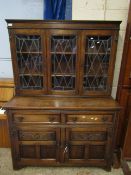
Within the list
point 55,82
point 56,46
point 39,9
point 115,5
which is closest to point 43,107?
point 55,82

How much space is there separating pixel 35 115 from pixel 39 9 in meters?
1.29

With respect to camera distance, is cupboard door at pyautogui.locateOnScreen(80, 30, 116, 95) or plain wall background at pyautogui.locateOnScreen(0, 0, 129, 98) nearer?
cupboard door at pyautogui.locateOnScreen(80, 30, 116, 95)

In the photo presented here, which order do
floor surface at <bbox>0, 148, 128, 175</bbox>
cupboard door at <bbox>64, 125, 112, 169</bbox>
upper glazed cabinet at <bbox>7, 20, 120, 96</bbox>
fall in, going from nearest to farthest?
upper glazed cabinet at <bbox>7, 20, 120, 96</bbox> < cupboard door at <bbox>64, 125, 112, 169</bbox> < floor surface at <bbox>0, 148, 128, 175</bbox>

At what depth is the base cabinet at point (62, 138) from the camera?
1.69m

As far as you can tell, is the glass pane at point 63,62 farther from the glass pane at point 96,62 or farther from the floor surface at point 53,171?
the floor surface at point 53,171

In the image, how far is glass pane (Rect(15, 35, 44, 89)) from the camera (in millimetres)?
1701

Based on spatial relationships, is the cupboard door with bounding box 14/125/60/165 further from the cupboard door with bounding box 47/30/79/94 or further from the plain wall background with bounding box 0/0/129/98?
the plain wall background with bounding box 0/0/129/98

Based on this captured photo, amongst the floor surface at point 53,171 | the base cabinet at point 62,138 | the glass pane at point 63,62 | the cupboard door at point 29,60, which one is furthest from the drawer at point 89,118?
the floor surface at point 53,171

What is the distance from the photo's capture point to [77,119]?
1.70 meters

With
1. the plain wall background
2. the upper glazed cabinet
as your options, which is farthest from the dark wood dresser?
the plain wall background

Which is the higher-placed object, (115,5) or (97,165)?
(115,5)

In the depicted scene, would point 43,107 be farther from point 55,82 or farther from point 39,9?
point 39,9

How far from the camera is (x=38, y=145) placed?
5.92ft

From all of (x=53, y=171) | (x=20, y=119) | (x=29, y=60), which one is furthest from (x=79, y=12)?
(x=53, y=171)
